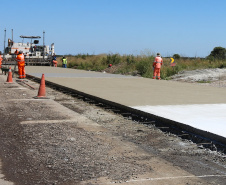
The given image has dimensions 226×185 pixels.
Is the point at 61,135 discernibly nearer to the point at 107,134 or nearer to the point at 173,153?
the point at 107,134

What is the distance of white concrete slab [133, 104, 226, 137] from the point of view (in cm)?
788

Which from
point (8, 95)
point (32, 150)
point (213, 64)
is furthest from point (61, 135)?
point (213, 64)

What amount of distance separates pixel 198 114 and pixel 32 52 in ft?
144

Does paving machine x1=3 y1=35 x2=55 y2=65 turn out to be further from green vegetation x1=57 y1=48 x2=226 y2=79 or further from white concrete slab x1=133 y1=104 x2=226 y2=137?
white concrete slab x1=133 y1=104 x2=226 y2=137

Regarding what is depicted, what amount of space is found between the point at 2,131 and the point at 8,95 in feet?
22.6

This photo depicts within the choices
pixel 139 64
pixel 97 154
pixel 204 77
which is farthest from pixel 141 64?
pixel 97 154

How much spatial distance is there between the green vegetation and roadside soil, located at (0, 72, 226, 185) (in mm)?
19547

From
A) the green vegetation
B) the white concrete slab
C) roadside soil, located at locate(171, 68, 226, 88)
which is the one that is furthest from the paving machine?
the white concrete slab

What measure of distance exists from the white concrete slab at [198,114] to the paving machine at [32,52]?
4032cm

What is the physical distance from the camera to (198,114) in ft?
31.0

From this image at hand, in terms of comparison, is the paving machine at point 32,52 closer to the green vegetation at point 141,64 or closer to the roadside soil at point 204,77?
the green vegetation at point 141,64

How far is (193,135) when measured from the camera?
25.1 feet

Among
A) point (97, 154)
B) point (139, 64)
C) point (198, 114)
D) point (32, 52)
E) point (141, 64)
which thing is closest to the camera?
point (97, 154)

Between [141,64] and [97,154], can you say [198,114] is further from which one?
[141,64]
